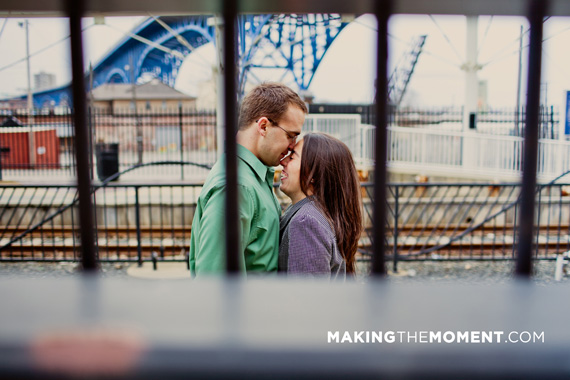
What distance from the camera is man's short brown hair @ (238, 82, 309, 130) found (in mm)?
2289

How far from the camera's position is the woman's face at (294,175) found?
7.89 feet

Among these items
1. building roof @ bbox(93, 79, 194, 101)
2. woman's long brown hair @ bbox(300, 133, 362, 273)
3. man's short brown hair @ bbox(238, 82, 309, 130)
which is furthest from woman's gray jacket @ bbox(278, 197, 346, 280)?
building roof @ bbox(93, 79, 194, 101)

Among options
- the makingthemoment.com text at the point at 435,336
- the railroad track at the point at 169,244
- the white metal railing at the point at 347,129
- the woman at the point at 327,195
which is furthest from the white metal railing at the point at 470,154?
the makingthemoment.com text at the point at 435,336

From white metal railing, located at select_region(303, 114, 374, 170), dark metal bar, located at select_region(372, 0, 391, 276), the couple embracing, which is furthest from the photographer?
white metal railing, located at select_region(303, 114, 374, 170)

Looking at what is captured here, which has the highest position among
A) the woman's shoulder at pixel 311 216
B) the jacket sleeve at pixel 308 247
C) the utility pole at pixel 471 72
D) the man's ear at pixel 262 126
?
the utility pole at pixel 471 72

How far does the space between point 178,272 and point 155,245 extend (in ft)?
4.46

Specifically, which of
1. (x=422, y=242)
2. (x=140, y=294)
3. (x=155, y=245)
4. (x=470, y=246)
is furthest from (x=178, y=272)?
(x=140, y=294)

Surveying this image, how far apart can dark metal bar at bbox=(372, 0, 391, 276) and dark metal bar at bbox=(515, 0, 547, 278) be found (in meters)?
0.26

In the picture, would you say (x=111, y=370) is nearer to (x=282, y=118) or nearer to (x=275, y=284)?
(x=275, y=284)

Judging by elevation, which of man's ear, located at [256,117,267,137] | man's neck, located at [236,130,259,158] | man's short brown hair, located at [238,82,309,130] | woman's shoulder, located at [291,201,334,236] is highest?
man's short brown hair, located at [238,82,309,130]

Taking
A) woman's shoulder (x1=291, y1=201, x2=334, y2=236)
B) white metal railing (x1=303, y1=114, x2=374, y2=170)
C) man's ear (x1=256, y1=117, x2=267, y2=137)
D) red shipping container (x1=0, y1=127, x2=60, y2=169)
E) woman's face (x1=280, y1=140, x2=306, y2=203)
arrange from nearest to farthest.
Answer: woman's shoulder (x1=291, y1=201, x2=334, y2=236) → man's ear (x1=256, y1=117, x2=267, y2=137) → woman's face (x1=280, y1=140, x2=306, y2=203) → white metal railing (x1=303, y1=114, x2=374, y2=170) → red shipping container (x1=0, y1=127, x2=60, y2=169)

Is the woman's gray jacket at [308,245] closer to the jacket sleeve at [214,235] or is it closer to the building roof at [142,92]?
the jacket sleeve at [214,235]

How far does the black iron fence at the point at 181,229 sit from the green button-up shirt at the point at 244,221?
489 centimetres

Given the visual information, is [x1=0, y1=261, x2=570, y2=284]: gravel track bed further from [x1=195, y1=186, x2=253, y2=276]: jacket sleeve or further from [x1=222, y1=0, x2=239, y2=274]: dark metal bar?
[x1=222, y1=0, x2=239, y2=274]: dark metal bar
